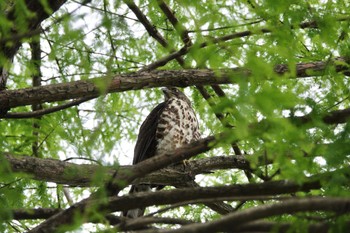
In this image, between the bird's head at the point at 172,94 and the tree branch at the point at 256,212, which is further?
the bird's head at the point at 172,94

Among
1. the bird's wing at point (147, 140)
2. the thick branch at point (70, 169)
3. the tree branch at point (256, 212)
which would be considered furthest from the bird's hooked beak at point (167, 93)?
the tree branch at point (256, 212)

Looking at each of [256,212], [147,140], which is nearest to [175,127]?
[147,140]

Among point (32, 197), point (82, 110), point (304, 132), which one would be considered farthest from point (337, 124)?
point (32, 197)

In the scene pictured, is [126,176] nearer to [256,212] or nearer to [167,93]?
[256,212]

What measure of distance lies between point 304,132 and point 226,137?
1.59ft

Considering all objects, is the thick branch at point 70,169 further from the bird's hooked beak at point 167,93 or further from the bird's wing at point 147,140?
the bird's hooked beak at point 167,93

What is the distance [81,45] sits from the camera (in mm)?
4262

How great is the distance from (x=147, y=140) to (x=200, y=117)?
0.68 meters

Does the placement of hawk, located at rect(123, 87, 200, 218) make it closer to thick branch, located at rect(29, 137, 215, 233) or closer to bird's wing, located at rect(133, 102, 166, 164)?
bird's wing, located at rect(133, 102, 166, 164)

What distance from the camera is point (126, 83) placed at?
4.75 metres

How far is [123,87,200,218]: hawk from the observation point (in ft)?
21.2

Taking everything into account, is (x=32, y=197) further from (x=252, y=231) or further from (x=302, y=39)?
(x=252, y=231)

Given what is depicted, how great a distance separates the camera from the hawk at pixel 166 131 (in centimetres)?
646

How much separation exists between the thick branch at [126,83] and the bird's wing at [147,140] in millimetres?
1615
